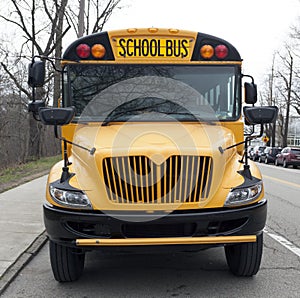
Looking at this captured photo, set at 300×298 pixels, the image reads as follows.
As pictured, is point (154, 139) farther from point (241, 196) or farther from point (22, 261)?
point (22, 261)

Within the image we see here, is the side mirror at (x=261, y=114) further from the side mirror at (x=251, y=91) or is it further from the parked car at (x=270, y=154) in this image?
the parked car at (x=270, y=154)

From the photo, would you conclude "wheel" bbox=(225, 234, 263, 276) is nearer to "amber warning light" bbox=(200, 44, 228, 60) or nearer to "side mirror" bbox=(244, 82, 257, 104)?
"side mirror" bbox=(244, 82, 257, 104)

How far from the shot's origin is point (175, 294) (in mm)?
4254

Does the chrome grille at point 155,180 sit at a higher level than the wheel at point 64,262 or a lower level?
higher

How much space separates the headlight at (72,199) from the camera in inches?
154

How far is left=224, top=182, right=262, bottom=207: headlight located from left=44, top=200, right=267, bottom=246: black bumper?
0.06 meters

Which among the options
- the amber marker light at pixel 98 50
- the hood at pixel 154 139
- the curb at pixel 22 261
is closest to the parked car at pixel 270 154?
the curb at pixel 22 261

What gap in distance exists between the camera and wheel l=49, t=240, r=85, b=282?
173 inches

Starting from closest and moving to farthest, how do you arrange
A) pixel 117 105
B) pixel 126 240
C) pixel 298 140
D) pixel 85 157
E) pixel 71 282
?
pixel 126 240 < pixel 85 157 < pixel 71 282 < pixel 117 105 < pixel 298 140

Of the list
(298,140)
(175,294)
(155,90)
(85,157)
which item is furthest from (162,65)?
(298,140)

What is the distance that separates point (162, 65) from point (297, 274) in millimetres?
2830

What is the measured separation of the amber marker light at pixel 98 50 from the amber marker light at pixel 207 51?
115 centimetres

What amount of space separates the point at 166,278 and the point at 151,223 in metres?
1.13

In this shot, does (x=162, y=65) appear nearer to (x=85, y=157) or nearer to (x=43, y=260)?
(x=85, y=157)
